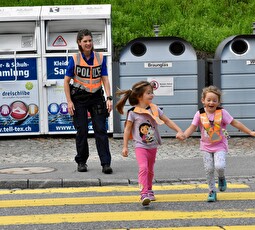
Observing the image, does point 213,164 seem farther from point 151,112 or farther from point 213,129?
point 151,112

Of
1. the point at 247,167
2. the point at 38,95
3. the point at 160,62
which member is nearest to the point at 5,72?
the point at 38,95

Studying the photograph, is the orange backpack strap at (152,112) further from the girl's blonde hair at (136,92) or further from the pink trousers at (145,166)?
the pink trousers at (145,166)

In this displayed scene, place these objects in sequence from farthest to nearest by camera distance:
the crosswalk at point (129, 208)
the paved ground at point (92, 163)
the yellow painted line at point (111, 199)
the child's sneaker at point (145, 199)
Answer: the paved ground at point (92, 163)
the yellow painted line at point (111, 199)
the child's sneaker at point (145, 199)
the crosswalk at point (129, 208)

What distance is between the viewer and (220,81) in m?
13.2

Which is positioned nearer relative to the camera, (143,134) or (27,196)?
(143,134)

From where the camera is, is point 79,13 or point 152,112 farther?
point 79,13

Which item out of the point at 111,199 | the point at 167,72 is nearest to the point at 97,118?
the point at 111,199

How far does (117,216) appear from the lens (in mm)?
7090

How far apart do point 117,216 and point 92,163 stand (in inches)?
140

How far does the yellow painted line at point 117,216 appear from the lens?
6.92m

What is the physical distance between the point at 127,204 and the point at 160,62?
5.76 m

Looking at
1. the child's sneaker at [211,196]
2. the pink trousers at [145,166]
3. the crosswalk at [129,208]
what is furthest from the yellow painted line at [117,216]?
the child's sneaker at [211,196]

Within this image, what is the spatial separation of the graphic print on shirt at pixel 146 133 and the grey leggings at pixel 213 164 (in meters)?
0.61

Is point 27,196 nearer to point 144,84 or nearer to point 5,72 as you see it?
point 144,84
